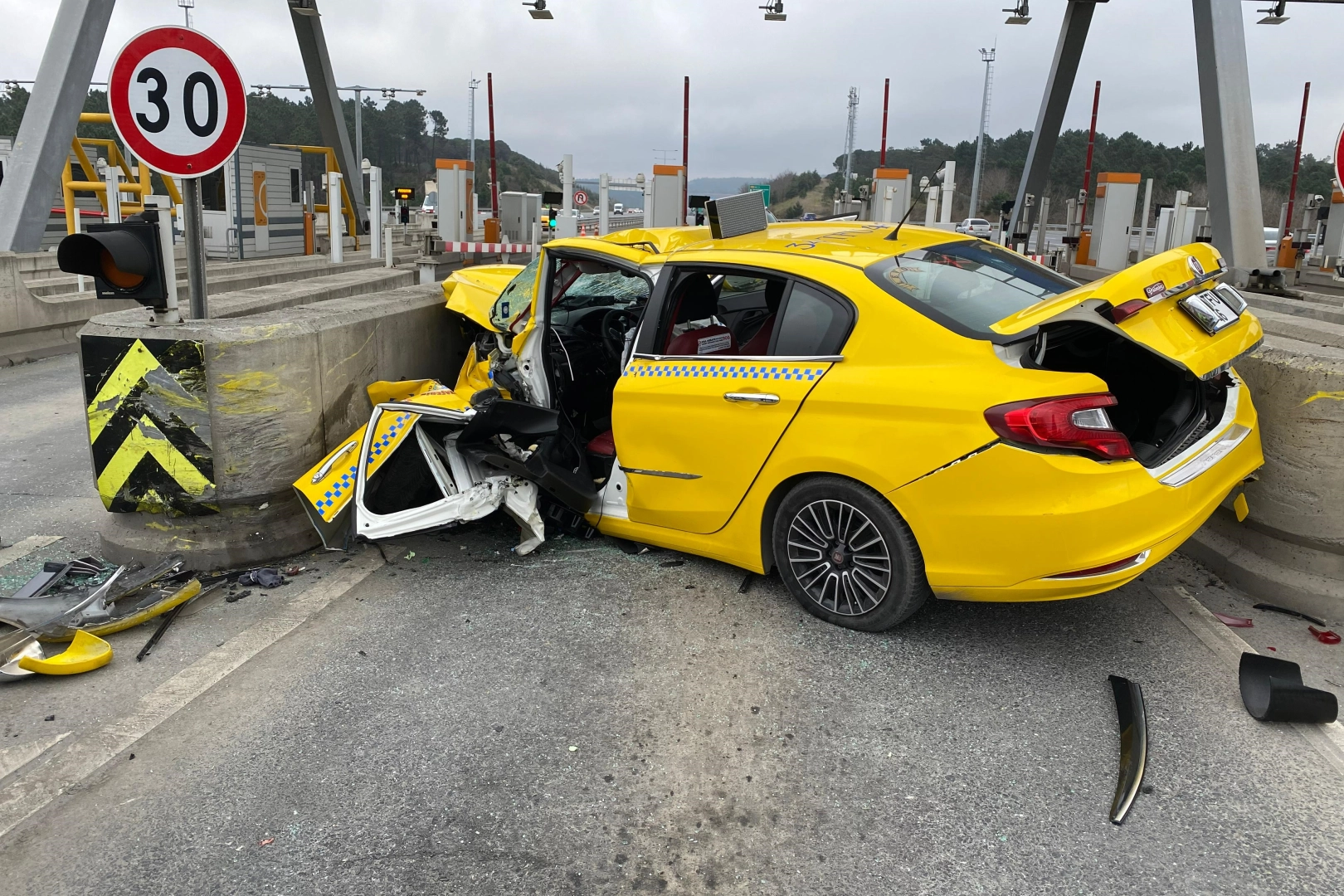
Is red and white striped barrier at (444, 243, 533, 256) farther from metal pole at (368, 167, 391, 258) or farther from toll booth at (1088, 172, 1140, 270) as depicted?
toll booth at (1088, 172, 1140, 270)

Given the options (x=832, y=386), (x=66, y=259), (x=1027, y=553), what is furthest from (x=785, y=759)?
(x=66, y=259)

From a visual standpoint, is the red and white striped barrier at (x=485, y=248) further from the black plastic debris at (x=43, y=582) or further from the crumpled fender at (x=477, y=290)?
the black plastic debris at (x=43, y=582)

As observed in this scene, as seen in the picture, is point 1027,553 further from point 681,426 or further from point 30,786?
point 30,786

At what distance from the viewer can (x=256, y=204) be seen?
2142 cm

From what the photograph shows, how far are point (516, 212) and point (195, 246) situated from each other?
49.5 feet

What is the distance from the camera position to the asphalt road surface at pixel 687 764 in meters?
2.79

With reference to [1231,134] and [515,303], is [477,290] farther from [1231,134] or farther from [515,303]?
[1231,134]

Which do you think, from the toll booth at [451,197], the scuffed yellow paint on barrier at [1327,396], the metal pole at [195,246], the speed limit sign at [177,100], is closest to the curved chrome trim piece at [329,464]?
the metal pole at [195,246]

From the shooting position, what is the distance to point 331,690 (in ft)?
12.5

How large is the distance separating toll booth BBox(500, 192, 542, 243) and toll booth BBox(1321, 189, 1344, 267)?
610 inches

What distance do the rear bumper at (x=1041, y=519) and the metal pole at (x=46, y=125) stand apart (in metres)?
11.9

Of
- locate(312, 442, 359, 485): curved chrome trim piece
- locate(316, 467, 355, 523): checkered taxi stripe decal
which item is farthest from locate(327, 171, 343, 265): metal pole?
locate(316, 467, 355, 523): checkered taxi stripe decal

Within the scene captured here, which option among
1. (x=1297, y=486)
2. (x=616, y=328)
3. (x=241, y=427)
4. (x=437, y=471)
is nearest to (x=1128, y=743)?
(x=1297, y=486)

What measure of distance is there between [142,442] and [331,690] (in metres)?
1.92
